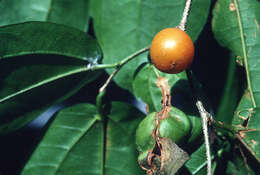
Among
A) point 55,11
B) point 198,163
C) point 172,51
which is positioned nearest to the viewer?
point 172,51

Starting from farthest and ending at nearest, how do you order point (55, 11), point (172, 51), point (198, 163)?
point (55, 11)
point (198, 163)
point (172, 51)

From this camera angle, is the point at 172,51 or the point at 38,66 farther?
the point at 38,66

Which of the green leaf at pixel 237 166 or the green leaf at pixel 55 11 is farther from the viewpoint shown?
the green leaf at pixel 55 11

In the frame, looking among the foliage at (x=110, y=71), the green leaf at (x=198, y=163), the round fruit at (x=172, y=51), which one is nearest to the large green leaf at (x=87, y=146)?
the foliage at (x=110, y=71)

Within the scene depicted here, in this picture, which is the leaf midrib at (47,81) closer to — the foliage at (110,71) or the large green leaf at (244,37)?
the foliage at (110,71)

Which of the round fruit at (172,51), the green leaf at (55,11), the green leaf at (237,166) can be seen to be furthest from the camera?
the green leaf at (55,11)

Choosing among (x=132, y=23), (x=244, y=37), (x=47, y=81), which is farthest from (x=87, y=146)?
(x=244, y=37)

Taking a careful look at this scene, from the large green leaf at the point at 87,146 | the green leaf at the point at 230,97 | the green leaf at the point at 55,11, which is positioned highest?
the green leaf at the point at 55,11

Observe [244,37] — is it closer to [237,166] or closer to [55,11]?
[237,166]
